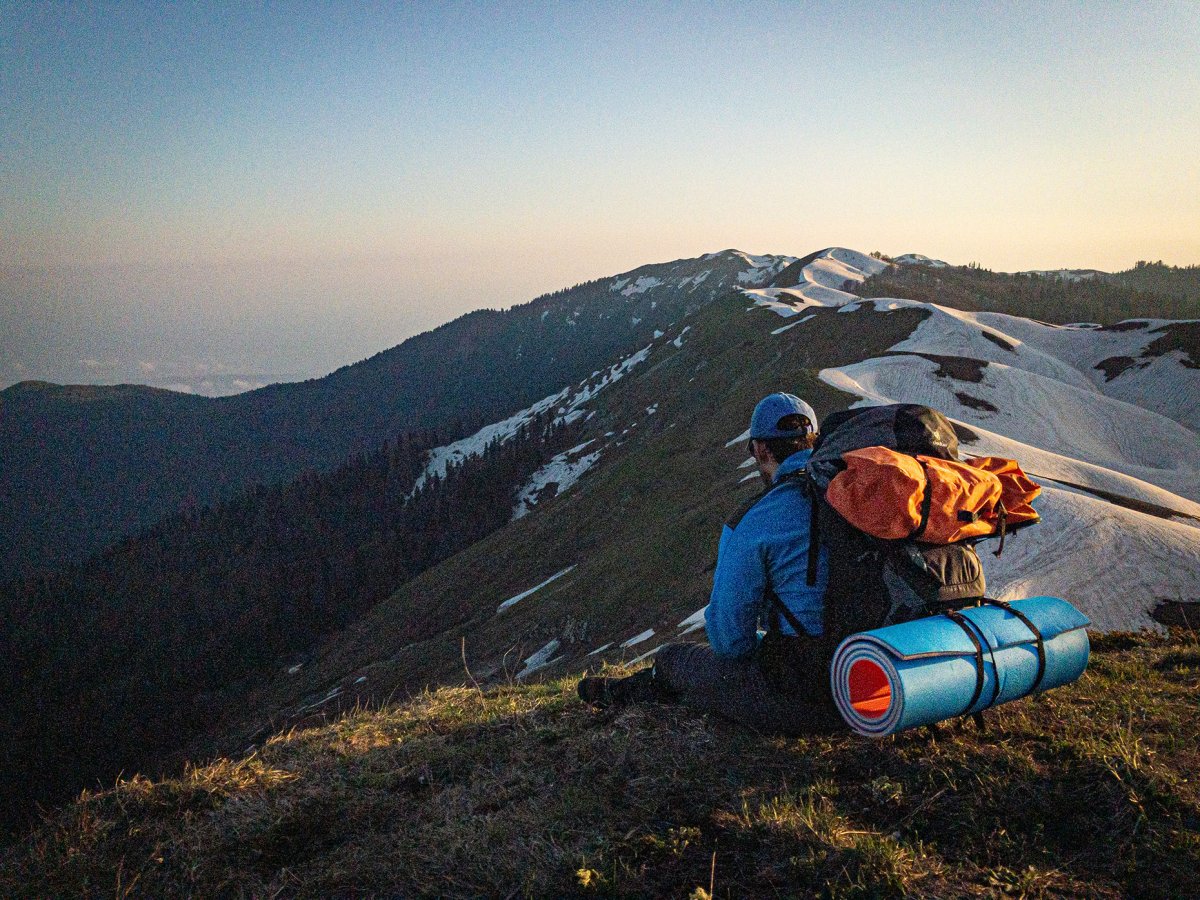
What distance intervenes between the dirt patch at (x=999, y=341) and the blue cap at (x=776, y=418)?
6658 centimetres

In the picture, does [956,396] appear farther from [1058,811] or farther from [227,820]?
[227,820]

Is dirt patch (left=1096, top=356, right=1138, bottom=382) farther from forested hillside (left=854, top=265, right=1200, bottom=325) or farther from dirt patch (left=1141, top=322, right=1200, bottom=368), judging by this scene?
forested hillside (left=854, top=265, right=1200, bottom=325)

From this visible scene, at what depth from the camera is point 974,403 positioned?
43.9 m

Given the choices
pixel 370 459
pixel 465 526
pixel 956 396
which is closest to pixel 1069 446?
pixel 956 396

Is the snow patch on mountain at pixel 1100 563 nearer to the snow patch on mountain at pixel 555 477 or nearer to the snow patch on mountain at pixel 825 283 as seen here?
the snow patch on mountain at pixel 825 283

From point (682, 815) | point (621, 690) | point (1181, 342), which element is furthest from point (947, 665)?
point (1181, 342)

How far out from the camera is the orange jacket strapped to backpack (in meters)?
4.86

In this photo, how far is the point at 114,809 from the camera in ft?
19.1

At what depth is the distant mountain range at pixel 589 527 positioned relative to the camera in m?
27.2

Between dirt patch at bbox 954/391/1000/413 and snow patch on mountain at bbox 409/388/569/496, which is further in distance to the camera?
snow patch on mountain at bbox 409/388/569/496

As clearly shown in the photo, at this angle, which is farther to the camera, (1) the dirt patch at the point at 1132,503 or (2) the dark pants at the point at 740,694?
(1) the dirt patch at the point at 1132,503

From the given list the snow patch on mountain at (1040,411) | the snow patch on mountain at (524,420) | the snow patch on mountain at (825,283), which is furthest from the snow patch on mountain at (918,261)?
the snow patch on mountain at (1040,411)

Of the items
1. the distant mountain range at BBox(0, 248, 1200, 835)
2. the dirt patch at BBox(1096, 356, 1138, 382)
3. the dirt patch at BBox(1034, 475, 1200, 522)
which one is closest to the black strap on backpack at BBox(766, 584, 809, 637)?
the distant mountain range at BBox(0, 248, 1200, 835)

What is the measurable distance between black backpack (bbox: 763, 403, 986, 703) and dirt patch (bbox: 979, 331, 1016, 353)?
2639 inches
